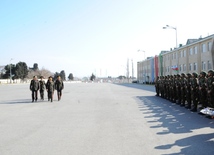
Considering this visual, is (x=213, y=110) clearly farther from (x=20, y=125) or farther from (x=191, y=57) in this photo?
(x=191, y=57)

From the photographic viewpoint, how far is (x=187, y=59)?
51.7 meters

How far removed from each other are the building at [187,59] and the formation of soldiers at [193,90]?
521 inches

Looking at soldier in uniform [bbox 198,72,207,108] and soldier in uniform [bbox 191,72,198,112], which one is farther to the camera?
soldier in uniform [bbox 191,72,198,112]

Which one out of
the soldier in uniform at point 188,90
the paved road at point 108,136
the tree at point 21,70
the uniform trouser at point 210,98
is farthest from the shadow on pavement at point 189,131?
the tree at point 21,70

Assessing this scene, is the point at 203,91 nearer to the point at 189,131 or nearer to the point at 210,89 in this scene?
the point at 210,89

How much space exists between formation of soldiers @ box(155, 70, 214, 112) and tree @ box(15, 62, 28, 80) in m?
96.5

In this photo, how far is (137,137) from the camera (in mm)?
6582

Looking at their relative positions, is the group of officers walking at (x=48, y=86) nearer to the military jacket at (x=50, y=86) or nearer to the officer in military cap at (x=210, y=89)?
the military jacket at (x=50, y=86)

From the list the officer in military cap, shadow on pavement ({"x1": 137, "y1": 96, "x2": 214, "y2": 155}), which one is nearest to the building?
the officer in military cap

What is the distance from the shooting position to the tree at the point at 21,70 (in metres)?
104

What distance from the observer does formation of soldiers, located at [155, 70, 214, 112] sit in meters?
10.1

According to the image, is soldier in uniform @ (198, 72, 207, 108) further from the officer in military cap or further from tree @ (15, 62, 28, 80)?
tree @ (15, 62, 28, 80)

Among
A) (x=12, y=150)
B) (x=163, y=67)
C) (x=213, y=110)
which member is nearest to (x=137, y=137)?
(x=12, y=150)

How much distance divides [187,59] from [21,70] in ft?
250
